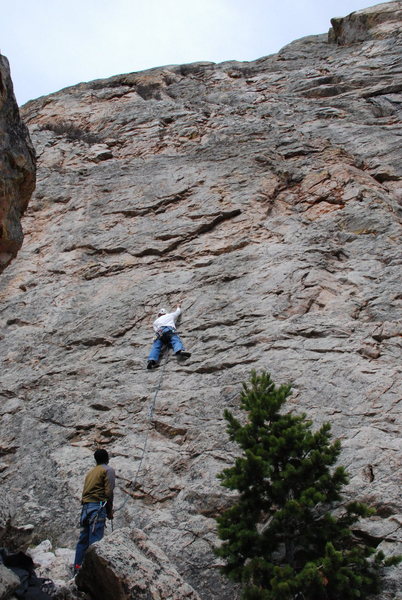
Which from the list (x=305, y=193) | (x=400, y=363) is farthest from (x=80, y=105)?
(x=400, y=363)

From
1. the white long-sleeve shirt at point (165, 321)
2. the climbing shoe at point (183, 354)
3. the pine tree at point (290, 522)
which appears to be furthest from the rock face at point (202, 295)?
the pine tree at point (290, 522)

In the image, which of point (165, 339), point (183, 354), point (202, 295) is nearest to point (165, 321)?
point (165, 339)

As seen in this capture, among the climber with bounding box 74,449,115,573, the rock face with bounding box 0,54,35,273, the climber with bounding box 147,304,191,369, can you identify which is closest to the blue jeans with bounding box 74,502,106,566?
the climber with bounding box 74,449,115,573

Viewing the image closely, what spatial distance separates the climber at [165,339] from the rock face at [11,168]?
11.8 ft

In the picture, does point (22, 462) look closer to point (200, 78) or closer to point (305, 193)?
point (305, 193)

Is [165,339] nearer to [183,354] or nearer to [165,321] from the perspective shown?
[165,321]

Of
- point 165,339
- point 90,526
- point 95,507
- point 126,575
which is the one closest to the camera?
point 126,575

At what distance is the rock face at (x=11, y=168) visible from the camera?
8.09 meters

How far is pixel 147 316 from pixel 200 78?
14.9 m

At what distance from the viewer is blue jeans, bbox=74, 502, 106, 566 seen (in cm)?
777

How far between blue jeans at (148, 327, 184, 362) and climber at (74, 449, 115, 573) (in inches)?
126

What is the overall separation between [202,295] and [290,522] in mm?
6574

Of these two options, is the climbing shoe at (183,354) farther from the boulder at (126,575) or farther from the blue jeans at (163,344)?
the boulder at (126,575)

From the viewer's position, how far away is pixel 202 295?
12.8 metres
